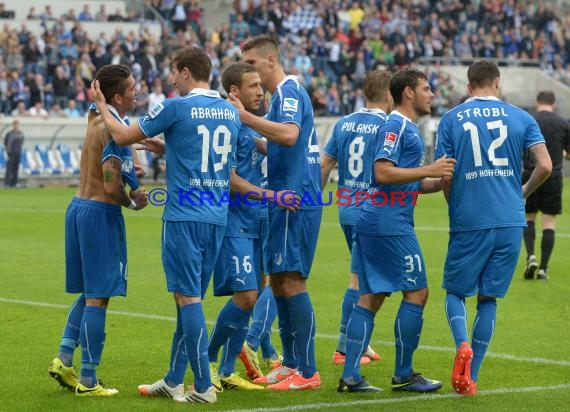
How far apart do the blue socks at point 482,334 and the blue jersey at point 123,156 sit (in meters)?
2.49

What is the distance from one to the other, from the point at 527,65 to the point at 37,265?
1402 inches

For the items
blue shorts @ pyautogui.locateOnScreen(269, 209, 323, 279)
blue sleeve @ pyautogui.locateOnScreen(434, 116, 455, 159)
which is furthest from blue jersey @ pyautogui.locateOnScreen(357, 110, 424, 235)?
blue shorts @ pyautogui.locateOnScreen(269, 209, 323, 279)

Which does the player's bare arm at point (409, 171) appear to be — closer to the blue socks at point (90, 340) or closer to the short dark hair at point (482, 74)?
the short dark hair at point (482, 74)

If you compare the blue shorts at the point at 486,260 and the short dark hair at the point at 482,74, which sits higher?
the short dark hair at the point at 482,74

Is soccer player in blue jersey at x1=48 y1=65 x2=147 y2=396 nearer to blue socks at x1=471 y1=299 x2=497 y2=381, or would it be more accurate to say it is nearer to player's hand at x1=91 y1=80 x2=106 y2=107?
player's hand at x1=91 y1=80 x2=106 y2=107

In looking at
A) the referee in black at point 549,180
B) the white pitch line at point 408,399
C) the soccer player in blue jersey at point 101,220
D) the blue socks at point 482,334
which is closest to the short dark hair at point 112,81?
the soccer player in blue jersey at point 101,220

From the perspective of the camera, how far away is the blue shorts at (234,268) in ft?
26.0

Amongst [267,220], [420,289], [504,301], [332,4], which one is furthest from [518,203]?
[332,4]

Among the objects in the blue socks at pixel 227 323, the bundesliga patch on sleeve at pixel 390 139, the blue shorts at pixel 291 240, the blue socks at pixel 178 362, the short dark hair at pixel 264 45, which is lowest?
the blue socks at pixel 178 362

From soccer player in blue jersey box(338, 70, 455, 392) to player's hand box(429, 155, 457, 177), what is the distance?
0.03 metres

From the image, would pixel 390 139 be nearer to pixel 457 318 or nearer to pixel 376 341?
pixel 457 318

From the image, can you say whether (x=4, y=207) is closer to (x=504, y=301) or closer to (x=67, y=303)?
(x=67, y=303)

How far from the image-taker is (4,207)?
25984 mm

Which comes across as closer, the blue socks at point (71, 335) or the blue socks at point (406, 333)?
the blue socks at point (406, 333)
